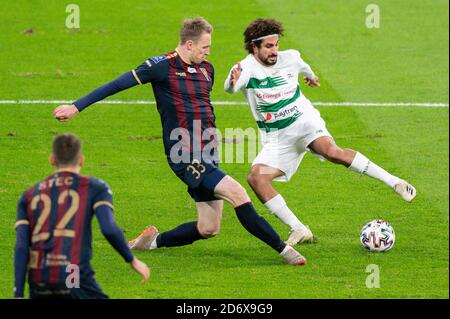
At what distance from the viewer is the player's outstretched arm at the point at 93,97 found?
34.1 feet

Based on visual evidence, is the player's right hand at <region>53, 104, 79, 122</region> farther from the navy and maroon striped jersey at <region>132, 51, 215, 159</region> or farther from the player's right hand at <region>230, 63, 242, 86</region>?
the player's right hand at <region>230, 63, 242, 86</region>

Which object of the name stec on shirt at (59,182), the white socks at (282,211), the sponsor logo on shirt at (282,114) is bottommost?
the white socks at (282,211)

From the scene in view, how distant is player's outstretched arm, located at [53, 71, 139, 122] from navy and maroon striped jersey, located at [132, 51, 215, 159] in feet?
0.32

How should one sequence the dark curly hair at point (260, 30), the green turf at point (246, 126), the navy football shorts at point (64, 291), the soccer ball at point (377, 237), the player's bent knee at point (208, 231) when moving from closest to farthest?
the navy football shorts at point (64, 291)
the green turf at point (246, 126)
the player's bent knee at point (208, 231)
the soccer ball at point (377, 237)
the dark curly hair at point (260, 30)

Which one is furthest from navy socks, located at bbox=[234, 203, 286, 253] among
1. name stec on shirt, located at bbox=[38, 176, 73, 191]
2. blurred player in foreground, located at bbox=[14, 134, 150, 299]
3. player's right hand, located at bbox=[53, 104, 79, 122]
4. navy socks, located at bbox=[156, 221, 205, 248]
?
name stec on shirt, located at bbox=[38, 176, 73, 191]

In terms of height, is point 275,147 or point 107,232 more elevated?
point 275,147

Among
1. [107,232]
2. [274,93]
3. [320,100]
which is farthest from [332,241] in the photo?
[320,100]

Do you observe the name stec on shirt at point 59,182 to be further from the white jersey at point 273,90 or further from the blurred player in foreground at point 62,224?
the white jersey at point 273,90

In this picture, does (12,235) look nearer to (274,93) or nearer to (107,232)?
(274,93)

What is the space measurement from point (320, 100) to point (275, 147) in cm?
619

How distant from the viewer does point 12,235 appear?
1168cm

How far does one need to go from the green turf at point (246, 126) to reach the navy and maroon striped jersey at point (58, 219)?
6.46ft

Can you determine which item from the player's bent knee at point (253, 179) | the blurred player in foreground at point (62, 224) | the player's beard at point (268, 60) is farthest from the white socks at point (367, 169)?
the blurred player in foreground at point (62, 224)
